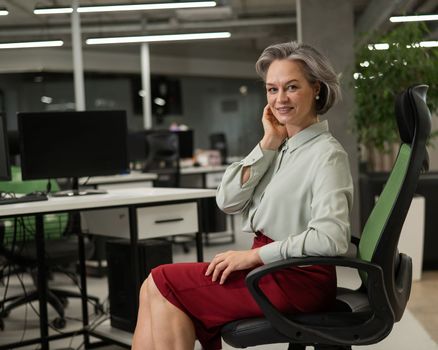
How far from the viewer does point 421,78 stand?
5176mm

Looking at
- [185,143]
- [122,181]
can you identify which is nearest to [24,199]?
[122,181]

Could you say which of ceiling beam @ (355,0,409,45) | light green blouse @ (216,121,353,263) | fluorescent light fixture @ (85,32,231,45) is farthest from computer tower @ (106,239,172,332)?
fluorescent light fixture @ (85,32,231,45)

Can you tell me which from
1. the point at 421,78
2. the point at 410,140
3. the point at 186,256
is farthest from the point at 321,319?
the point at 186,256

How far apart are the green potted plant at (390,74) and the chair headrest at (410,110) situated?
3.05 metres

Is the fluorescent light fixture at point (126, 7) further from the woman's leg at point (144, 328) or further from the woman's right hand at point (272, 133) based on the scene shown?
the woman's leg at point (144, 328)

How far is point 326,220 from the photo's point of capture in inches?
78.1

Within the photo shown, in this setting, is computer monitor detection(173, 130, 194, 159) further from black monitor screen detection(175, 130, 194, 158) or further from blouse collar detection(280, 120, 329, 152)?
blouse collar detection(280, 120, 329, 152)

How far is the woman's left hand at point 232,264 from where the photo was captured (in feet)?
6.88

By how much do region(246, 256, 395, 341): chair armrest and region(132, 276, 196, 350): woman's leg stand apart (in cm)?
25

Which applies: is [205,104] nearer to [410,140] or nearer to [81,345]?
[81,345]

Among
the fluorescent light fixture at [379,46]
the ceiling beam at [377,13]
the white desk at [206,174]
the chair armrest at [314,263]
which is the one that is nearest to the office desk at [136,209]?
the chair armrest at [314,263]

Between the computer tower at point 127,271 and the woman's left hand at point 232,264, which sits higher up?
the woman's left hand at point 232,264

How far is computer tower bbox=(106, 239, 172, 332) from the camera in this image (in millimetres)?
3521

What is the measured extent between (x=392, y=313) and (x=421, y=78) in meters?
3.51
